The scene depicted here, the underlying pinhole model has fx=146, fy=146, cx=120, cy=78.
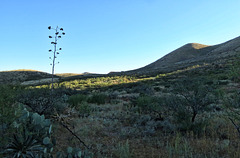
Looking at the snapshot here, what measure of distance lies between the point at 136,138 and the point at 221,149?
1954 mm

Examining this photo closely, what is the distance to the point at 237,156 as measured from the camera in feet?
8.79

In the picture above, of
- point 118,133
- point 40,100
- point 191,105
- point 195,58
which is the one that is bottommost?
point 118,133

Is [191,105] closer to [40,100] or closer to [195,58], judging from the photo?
[40,100]

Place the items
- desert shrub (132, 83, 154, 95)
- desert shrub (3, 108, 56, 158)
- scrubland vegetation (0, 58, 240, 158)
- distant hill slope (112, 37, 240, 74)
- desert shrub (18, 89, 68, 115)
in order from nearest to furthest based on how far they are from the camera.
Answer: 1. desert shrub (3, 108, 56, 158)
2. scrubland vegetation (0, 58, 240, 158)
3. desert shrub (18, 89, 68, 115)
4. desert shrub (132, 83, 154, 95)
5. distant hill slope (112, 37, 240, 74)

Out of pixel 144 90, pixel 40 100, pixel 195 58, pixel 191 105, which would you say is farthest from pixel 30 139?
pixel 195 58

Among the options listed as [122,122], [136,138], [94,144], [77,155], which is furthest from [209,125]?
[77,155]

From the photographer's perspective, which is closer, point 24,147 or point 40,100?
point 24,147

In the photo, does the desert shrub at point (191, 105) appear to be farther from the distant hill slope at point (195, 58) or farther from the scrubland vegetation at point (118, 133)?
the distant hill slope at point (195, 58)

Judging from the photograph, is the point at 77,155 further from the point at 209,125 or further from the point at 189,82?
the point at 189,82

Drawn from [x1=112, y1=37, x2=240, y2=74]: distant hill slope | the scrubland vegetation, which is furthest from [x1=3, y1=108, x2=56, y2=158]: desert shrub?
[x1=112, y1=37, x2=240, y2=74]: distant hill slope

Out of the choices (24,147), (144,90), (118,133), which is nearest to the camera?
(24,147)

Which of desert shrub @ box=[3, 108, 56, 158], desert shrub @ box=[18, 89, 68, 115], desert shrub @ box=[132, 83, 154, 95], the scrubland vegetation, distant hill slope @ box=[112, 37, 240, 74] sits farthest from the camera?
distant hill slope @ box=[112, 37, 240, 74]

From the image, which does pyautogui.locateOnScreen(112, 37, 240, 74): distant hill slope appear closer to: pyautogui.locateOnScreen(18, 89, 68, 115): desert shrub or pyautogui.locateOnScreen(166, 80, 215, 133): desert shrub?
pyautogui.locateOnScreen(166, 80, 215, 133): desert shrub

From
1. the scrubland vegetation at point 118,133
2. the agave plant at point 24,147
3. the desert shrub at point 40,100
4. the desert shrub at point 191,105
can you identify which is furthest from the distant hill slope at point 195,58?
the agave plant at point 24,147
